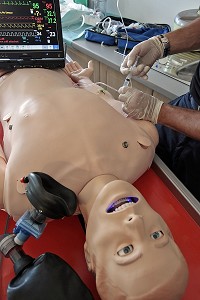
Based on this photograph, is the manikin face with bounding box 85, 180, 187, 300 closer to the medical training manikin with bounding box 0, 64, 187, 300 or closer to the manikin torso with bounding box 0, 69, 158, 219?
the medical training manikin with bounding box 0, 64, 187, 300

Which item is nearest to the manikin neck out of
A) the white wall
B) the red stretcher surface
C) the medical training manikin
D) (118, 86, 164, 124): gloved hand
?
the medical training manikin

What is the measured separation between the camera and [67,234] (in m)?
0.86

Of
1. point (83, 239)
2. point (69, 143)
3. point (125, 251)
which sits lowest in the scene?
point (83, 239)

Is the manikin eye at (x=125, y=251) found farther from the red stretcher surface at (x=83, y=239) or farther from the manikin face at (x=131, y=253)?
the red stretcher surface at (x=83, y=239)

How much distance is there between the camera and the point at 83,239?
0.85 metres

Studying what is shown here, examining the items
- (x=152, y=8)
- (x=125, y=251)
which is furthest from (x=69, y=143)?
(x=152, y=8)

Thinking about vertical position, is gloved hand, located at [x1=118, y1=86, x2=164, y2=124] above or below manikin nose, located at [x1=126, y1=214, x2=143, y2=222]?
above

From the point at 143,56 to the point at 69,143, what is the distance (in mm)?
830

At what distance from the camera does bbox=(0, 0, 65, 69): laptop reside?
108cm

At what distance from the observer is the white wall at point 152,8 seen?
80.1 inches

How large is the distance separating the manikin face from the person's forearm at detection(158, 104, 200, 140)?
1.63 feet

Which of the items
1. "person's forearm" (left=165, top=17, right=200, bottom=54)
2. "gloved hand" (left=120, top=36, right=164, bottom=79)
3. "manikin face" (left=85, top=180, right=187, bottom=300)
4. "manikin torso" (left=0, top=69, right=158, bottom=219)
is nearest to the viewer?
"manikin face" (left=85, top=180, right=187, bottom=300)

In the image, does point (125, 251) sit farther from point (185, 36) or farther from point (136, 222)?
point (185, 36)

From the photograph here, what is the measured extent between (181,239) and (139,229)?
0.29m
